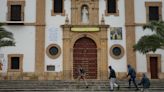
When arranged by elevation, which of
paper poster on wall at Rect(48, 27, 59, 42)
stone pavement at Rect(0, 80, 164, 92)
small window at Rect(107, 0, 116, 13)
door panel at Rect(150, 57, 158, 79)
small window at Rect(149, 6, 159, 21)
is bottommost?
stone pavement at Rect(0, 80, 164, 92)

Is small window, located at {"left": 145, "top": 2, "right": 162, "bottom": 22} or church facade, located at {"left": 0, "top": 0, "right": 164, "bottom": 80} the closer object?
church facade, located at {"left": 0, "top": 0, "right": 164, "bottom": 80}

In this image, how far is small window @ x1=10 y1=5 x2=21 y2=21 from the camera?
37969 mm

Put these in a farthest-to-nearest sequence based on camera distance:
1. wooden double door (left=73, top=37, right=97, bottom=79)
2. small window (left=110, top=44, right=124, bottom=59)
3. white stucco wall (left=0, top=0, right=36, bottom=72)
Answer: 1. wooden double door (left=73, top=37, right=97, bottom=79)
2. small window (left=110, top=44, right=124, bottom=59)
3. white stucco wall (left=0, top=0, right=36, bottom=72)

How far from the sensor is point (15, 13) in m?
38.1

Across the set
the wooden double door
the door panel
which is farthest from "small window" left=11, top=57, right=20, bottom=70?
the door panel

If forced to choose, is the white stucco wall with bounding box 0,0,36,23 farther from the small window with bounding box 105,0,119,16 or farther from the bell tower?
the small window with bounding box 105,0,119,16

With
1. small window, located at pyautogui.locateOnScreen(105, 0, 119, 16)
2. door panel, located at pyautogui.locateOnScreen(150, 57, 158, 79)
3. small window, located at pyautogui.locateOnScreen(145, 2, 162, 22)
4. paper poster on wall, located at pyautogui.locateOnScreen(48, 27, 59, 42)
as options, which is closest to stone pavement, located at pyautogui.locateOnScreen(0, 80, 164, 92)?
door panel, located at pyautogui.locateOnScreen(150, 57, 158, 79)

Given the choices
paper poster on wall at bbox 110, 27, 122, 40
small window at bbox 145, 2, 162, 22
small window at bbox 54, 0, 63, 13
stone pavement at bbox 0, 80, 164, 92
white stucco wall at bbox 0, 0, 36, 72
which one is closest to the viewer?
stone pavement at bbox 0, 80, 164, 92

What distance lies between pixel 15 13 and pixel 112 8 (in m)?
8.87

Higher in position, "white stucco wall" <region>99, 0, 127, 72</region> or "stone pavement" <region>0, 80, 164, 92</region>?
"white stucco wall" <region>99, 0, 127, 72</region>

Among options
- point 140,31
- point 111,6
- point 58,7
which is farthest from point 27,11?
point 140,31

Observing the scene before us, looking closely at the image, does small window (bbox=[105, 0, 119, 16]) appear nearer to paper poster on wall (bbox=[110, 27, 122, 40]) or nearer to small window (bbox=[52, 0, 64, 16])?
paper poster on wall (bbox=[110, 27, 122, 40])

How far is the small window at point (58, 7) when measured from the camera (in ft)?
125

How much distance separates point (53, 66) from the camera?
122ft
